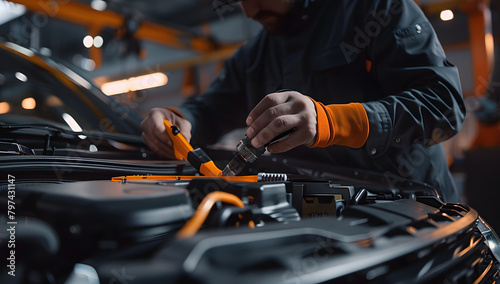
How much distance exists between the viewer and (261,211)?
59 cm

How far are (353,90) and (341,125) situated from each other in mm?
433

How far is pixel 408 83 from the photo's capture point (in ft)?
3.87

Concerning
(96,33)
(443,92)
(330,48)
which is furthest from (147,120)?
(96,33)

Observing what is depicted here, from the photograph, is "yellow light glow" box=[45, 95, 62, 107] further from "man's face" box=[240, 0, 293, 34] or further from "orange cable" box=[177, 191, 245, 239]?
"orange cable" box=[177, 191, 245, 239]

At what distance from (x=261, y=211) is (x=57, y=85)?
1181mm

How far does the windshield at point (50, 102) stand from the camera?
1.21 meters

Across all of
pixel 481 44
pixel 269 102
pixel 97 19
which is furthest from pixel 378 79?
pixel 97 19

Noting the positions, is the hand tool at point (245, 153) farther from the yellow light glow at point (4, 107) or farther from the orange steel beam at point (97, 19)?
the orange steel beam at point (97, 19)

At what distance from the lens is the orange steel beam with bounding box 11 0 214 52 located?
4.56 metres

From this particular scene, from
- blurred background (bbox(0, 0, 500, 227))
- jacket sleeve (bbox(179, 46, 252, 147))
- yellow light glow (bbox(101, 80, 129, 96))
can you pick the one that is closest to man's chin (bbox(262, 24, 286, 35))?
blurred background (bbox(0, 0, 500, 227))

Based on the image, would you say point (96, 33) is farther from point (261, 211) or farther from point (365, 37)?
point (261, 211)

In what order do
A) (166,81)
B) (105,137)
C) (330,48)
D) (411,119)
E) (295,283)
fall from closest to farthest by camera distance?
(295,283) → (411,119) → (105,137) → (330,48) → (166,81)

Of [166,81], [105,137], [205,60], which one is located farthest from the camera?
[166,81]
